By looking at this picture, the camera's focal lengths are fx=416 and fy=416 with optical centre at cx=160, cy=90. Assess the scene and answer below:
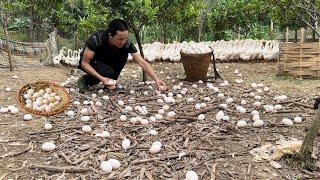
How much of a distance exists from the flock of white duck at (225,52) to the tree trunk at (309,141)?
20.1 feet

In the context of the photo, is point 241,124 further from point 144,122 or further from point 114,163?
point 114,163

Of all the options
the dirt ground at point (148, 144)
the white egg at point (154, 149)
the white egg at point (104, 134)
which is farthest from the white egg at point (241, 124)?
the white egg at point (104, 134)

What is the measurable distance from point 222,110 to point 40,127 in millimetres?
2192

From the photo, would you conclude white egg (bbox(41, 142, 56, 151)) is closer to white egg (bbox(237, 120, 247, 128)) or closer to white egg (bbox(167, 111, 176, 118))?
white egg (bbox(167, 111, 176, 118))

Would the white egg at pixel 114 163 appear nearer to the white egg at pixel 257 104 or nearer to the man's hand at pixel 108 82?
the white egg at pixel 257 104

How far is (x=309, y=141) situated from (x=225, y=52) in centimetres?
649

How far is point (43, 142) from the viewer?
4102 millimetres

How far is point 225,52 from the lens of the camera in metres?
9.75

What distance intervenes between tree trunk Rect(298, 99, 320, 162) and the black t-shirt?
3467 millimetres

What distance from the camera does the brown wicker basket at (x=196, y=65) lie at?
7238 millimetres

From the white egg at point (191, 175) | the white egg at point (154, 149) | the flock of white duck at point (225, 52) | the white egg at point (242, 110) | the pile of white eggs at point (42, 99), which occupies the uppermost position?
the flock of white duck at point (225, 52)

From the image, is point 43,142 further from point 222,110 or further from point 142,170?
point 222,110

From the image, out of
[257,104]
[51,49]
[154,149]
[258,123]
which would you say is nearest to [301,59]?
[257,104]

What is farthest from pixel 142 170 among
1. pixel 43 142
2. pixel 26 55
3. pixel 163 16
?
pixel 26 55
